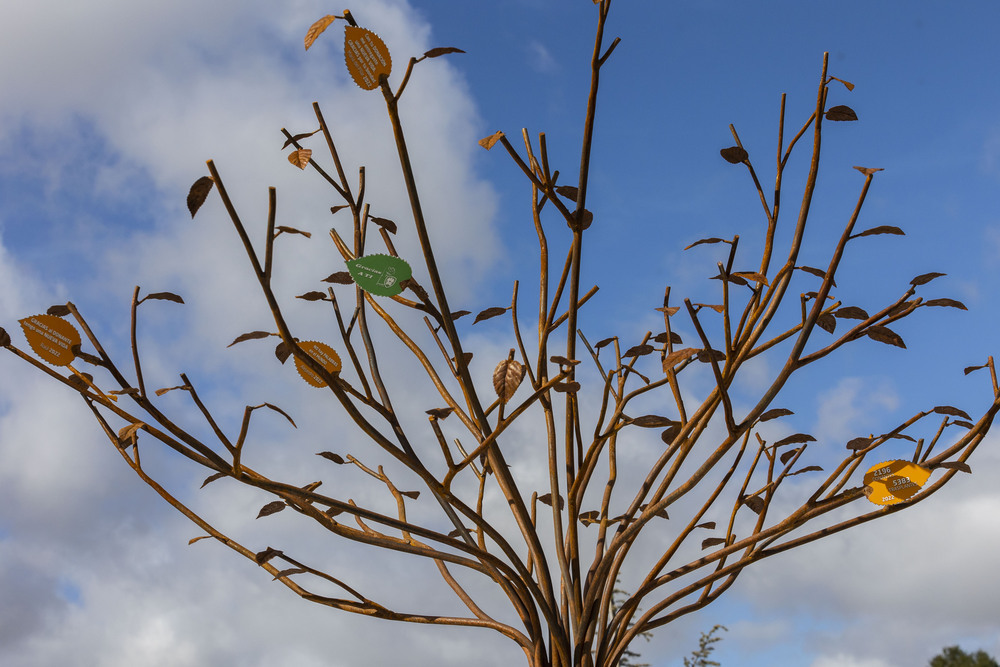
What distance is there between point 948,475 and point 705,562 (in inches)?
15.3

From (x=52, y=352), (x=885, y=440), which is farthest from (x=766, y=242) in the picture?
(x=52, y=352)

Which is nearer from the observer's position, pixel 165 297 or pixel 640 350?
pixel 165 297

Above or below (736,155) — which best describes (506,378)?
below

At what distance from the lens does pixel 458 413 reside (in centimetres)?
123

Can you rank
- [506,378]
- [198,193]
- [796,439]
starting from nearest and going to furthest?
1. [198,193]
2. [506,378]
3. [796,439]

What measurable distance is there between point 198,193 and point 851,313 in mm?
860

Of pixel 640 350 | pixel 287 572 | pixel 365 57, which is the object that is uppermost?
pixel 365 57

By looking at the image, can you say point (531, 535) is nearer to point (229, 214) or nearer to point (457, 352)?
point (457, 352)

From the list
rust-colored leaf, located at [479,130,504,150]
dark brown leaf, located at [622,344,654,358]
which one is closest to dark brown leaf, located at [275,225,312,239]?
rust-colored leaf, located at [479,130,504,150]

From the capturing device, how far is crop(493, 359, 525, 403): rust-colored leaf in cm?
88

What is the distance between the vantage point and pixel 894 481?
3.43 feet

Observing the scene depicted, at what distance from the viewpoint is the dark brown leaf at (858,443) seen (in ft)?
3.83

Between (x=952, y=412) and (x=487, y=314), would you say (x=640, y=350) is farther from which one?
(x=952, y=412)

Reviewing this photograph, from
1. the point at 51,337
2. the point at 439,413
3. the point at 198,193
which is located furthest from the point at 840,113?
the point at 51,337
